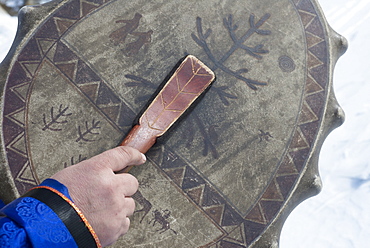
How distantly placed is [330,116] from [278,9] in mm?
534

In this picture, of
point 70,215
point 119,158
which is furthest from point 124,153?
point 70,215

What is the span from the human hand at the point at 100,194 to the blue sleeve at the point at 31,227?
0.26 feet

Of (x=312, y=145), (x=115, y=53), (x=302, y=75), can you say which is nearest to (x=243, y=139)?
(x=312, y=145)

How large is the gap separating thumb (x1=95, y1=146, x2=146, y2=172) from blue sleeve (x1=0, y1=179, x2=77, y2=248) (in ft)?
0.69

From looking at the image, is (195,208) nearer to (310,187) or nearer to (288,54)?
(310,187)

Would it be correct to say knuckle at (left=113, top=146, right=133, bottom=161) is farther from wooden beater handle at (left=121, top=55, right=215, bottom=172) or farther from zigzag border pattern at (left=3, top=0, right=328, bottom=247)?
zigzag border pattern at (left=3, top=0, right=328, bottom=247)

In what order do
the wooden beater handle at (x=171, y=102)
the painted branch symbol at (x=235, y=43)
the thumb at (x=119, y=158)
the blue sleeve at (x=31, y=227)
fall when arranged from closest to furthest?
the blue sleeve at (x=31, y=227) → the thumb at (x=119, y=158) → the wooden beater handle at (x=171, y=102) → the painted branch symbol at (x=235, y=43)

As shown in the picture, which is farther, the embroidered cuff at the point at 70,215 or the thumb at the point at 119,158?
the thumb at the point at 119,158

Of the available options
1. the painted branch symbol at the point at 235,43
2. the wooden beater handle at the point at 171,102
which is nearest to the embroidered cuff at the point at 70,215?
the wooden beater handle at the point at 171,102

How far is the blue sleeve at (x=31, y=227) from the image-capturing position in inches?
30.7

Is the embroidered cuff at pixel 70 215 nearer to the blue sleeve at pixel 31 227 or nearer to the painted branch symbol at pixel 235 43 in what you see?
the blue sleeve at pixel 31 227

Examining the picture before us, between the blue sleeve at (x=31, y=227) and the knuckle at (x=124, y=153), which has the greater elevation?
the blue sleeve at (x=31, y=227)

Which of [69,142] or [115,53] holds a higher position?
[115,53]

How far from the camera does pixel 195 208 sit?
142 cm
